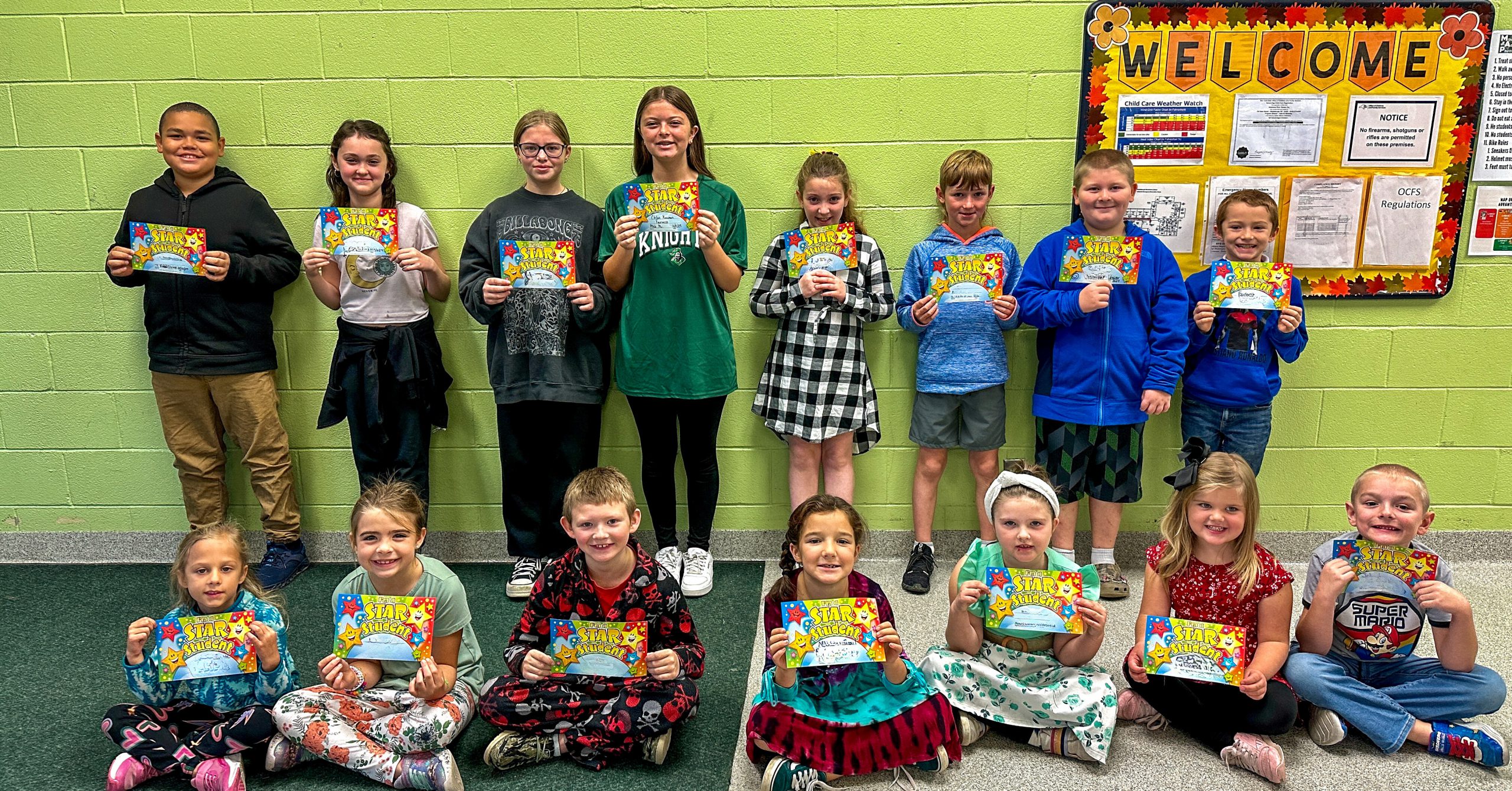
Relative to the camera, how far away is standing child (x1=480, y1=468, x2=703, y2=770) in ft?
7.62

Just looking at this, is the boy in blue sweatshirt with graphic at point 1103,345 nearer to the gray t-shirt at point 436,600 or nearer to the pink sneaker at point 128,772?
the gray t-shirt at point 436,600

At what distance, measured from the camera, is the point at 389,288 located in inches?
130

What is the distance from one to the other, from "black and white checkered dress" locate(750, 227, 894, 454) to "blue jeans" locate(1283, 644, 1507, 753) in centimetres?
148

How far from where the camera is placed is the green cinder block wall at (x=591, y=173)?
3.26 m

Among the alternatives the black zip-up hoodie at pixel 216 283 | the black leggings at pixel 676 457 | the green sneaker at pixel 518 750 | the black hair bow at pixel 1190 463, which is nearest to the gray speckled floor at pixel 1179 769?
the green sneaker at pixel 518 750

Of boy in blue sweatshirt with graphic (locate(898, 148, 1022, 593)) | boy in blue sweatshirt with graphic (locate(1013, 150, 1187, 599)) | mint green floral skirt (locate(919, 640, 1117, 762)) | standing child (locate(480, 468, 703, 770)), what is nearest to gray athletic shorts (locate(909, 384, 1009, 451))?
boy in blue sweatshirt with graphic (locate(898, 148, 1022, 593))

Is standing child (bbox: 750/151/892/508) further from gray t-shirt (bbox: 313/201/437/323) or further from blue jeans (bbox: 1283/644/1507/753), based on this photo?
blue jeans (bbox: 1283/644/1507/753)

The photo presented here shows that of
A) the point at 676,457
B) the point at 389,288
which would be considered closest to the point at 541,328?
the point at 389,288

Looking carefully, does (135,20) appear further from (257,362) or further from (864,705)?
(864,705)

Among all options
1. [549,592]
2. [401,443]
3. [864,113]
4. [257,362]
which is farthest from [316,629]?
[864,113]

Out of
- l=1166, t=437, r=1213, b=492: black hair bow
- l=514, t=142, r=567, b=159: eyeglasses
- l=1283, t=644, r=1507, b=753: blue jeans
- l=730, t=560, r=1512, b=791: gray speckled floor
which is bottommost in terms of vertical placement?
l=730, t=560, r=1512, b=791: gray speckled floor

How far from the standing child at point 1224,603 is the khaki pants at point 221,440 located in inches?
A: 113

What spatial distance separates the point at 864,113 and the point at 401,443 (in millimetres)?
1961

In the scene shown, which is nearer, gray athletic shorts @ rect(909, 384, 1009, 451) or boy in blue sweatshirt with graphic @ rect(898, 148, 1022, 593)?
boy in blue sweatshirt with graphic @ rect(898, 148, 1022, 593)
